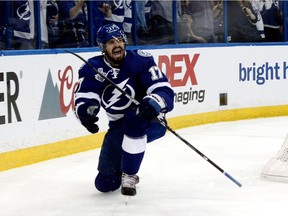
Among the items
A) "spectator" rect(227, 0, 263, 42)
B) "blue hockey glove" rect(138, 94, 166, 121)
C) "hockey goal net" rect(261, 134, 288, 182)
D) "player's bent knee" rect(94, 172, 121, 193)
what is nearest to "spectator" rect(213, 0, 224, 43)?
"spectator" rect(227, 0, 263, 42)

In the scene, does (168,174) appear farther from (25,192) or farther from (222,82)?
(222,82)

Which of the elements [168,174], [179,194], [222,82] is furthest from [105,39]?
[222,82]

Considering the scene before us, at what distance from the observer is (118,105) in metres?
3.84

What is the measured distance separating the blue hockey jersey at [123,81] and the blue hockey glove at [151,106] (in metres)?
0.14

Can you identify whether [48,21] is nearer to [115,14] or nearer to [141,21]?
[115,14]

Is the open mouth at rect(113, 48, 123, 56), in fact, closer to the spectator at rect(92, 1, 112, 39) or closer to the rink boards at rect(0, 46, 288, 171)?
the rink boards at rect(0, 46, 288, 171)

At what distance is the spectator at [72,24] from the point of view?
19.9ft

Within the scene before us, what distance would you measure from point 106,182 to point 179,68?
10.9 ft

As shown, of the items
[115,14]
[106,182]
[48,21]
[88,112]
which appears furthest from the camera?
[115,14]

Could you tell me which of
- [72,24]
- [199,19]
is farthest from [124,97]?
[199,19]

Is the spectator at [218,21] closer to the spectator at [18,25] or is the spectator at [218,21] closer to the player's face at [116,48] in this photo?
the spectator at [18,25]

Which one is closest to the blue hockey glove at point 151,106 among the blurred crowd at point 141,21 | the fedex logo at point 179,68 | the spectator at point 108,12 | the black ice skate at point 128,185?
the black ice skate at point 128,185

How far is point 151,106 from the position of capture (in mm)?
3502

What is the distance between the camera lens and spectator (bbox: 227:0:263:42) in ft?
26.9
